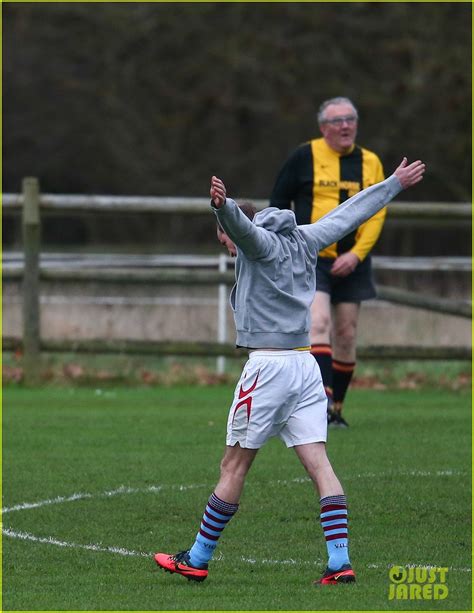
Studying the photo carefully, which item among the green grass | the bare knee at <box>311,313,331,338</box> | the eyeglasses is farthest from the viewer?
the eyeglasses

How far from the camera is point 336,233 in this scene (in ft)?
19.1

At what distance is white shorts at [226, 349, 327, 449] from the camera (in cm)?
554

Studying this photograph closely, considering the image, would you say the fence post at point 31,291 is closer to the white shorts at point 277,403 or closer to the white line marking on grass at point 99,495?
the white line marking on grass at point 99,495

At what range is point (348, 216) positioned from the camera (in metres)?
5.90

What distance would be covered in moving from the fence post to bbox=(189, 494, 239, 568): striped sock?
673 centimetres

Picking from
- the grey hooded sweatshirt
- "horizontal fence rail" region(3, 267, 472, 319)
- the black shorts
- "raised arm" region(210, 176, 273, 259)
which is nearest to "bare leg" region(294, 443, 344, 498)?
the grey hooded sweatshirt

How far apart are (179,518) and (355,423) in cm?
321

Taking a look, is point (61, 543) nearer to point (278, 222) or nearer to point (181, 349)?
point (278, 222)

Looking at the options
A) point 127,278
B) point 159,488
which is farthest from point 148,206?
point 159,488

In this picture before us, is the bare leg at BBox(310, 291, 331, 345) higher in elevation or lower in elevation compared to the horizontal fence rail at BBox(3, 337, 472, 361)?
higher

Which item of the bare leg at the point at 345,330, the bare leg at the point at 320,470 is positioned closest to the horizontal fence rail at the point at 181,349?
the bare leg at the point at 345,330

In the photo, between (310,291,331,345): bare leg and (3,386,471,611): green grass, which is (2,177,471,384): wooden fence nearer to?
(3,386,471,611): green grass

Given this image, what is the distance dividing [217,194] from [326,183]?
4.16 m

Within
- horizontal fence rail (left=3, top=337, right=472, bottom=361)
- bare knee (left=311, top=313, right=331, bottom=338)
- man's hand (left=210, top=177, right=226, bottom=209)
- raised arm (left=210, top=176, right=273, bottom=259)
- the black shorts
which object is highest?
man's hand (left=210, top=177, right=226, bottom=209)
